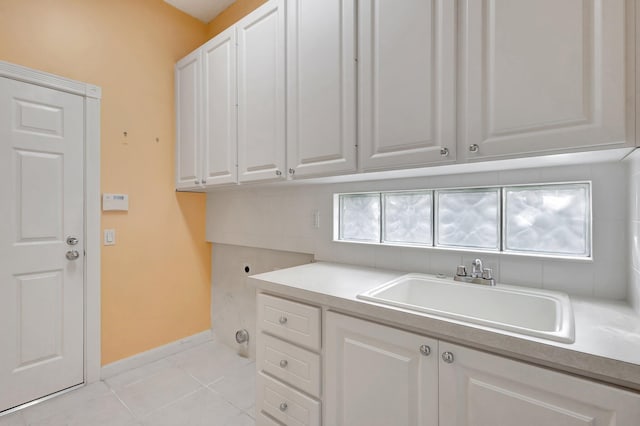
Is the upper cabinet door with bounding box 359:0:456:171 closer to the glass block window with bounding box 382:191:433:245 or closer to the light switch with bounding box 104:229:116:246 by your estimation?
the glass block window with bounding box 382:191:433:245

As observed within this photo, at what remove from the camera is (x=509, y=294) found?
120 centimetres

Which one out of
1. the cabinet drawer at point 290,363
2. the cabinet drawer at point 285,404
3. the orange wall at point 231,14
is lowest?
the cabinet drawer at point 285,404

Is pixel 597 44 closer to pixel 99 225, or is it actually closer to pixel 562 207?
pixel 562 207

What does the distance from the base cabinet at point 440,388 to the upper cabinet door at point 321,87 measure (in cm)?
81

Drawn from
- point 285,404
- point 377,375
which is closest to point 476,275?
point 377,375

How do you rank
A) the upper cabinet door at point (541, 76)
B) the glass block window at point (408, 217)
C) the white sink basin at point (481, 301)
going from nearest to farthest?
the upper cabinet door at point (541, 76), the white sink basin at point (481, 301), the glass block window at point (408, 217)

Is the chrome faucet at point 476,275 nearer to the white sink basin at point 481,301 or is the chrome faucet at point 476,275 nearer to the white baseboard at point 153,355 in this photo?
the white sink basin at point 481,301

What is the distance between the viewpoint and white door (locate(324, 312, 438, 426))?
0.95 metres

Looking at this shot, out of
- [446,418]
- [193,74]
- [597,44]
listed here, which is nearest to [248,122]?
[193,74]

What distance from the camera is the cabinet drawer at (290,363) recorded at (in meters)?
1.25

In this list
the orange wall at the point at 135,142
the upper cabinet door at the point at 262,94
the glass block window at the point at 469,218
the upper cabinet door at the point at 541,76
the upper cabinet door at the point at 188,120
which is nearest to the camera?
the upper cabinet door at the point at 541,76

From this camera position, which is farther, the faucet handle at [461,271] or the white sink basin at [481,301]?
the faucet handle at [461,271]

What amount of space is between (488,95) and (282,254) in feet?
5.51

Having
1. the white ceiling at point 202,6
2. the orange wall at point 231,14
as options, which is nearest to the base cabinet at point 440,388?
the orange wall at point 231,14
